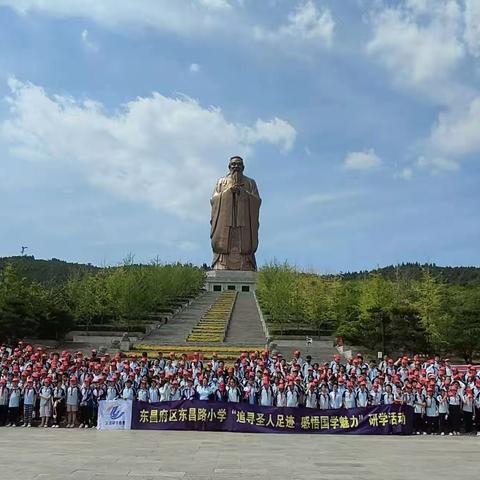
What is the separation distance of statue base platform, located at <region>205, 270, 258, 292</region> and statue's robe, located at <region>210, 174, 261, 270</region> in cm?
142

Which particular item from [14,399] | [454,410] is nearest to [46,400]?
[14,399]

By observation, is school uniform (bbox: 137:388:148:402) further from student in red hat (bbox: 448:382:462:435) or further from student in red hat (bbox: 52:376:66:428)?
student in red hat (bbox: 448:382:462:435)

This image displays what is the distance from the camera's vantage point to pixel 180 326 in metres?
41.4

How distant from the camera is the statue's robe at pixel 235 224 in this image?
232ft

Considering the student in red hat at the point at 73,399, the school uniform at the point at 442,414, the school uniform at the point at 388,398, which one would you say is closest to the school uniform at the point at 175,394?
the student in red hat at the point at 73,399

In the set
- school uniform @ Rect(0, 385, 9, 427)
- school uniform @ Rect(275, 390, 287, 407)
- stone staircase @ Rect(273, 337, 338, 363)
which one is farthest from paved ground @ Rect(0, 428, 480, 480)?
stone staircase @ Rect(273, 337, 338, 363)

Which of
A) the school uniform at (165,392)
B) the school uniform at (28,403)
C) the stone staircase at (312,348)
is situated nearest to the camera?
the school uniform at (28,403)

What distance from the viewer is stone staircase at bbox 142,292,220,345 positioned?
116 feet

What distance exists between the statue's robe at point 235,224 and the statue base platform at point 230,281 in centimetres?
142

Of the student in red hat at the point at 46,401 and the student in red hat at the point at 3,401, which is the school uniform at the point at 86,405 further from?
the student in red hat at the point at 3,401

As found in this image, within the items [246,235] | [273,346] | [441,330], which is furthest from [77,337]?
[246,235]

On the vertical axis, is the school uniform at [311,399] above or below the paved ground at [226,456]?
above

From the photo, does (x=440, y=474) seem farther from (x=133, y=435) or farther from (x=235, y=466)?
(x=133, y=435)

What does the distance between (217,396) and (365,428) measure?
383 centimetres
